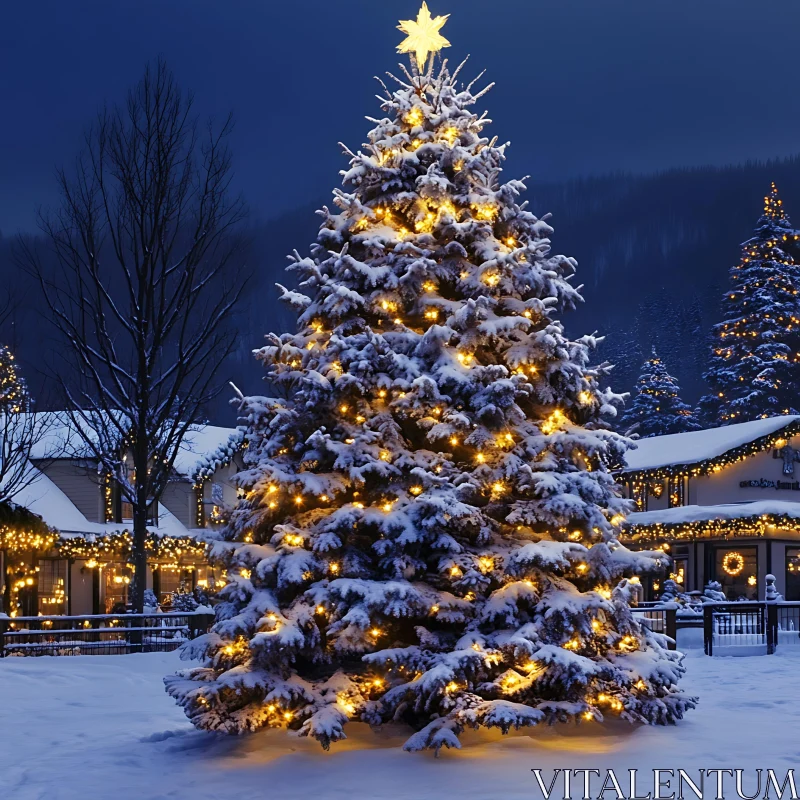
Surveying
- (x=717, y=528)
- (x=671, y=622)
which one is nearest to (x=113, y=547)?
(x=671, y=622)

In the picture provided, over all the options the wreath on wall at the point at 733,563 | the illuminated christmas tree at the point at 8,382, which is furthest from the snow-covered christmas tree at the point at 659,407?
the illuminated christmas tree at the point at 8,382

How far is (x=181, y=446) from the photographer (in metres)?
39.8

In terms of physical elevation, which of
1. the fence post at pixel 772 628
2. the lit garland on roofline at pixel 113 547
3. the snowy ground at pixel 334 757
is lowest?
the fence post at pixel 772 628

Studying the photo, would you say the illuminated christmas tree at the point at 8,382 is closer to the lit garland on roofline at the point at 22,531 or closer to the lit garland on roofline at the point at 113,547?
the lit garland on roofline at the point at 22,531

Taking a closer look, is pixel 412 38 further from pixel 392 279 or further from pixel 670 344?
pixel 670 344

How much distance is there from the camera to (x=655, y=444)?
44.3m

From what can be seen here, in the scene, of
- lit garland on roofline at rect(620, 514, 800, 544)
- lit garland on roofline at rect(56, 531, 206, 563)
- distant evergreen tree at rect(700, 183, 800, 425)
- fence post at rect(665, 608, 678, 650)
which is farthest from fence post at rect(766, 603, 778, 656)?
distant evergreen tree at rect(700, 183, 800, 425)

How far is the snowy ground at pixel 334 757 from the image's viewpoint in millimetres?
9461

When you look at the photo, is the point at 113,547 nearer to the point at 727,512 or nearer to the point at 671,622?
the point at 671,622

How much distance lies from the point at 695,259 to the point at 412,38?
456ft

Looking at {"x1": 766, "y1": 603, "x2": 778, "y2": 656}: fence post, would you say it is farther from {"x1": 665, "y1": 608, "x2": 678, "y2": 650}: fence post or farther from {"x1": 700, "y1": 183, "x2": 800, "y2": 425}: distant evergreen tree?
{"x1": 700, "y1": 183, "x2": 800, "y2": 425}: distant evergreen tree

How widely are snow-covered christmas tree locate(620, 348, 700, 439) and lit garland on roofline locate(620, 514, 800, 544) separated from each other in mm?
22311

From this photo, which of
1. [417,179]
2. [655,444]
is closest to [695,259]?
[655,444]

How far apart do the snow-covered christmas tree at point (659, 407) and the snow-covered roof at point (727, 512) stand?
2281 cm
